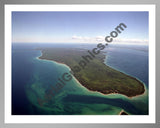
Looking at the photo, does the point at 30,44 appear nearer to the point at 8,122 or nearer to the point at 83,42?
the point at 83,42

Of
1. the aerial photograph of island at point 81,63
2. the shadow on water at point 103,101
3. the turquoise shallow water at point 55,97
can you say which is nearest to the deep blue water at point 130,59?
the aerial photograph of island at point 81,63

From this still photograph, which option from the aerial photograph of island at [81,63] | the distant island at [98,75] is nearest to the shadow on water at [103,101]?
the aerial photograph of island at [81,63]

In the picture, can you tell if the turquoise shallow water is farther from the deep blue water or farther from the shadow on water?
the deep blue water

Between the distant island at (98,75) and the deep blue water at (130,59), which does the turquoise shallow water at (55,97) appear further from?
the deep blue water at (130,59)

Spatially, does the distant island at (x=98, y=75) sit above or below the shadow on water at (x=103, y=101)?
above

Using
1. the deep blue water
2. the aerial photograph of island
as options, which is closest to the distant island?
the aerial photograph of island

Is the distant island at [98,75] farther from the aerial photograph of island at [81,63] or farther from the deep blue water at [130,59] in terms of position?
the deep blue water at [130,59]

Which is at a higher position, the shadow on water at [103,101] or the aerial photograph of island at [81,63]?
the aerial photograph of island at [81,63]
